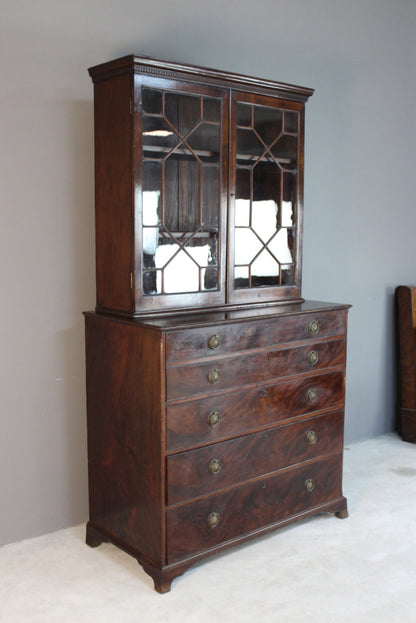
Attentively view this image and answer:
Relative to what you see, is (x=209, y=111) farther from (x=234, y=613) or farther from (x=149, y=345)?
(x=234, y=613)

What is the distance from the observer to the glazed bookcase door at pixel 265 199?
2.57 m

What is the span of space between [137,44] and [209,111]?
0.52 m

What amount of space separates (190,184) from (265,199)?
37 cm

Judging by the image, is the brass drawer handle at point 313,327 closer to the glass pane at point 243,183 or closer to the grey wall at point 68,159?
the glass pane at point 243,183

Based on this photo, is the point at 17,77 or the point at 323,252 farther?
the point at 323,252

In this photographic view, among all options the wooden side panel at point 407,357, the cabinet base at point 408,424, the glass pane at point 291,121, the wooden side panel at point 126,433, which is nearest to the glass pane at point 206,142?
the glass pane at point 291,121

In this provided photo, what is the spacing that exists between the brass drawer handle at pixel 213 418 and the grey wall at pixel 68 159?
2.04 ft

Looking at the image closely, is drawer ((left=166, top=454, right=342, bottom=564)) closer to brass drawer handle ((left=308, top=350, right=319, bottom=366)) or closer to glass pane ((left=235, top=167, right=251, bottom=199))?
brass drawer handle ((left=308, top=350, right=319, bottom=366))

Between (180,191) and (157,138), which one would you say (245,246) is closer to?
(180,191)

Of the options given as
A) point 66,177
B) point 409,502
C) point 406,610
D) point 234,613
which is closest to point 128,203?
point 66,177

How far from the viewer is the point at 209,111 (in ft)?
8.07

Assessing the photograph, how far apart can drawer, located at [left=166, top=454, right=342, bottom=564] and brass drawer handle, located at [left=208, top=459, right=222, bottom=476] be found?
0.31 feet

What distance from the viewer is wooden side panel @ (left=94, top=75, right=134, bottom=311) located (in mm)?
2324

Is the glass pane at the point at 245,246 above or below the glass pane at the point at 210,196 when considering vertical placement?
below
